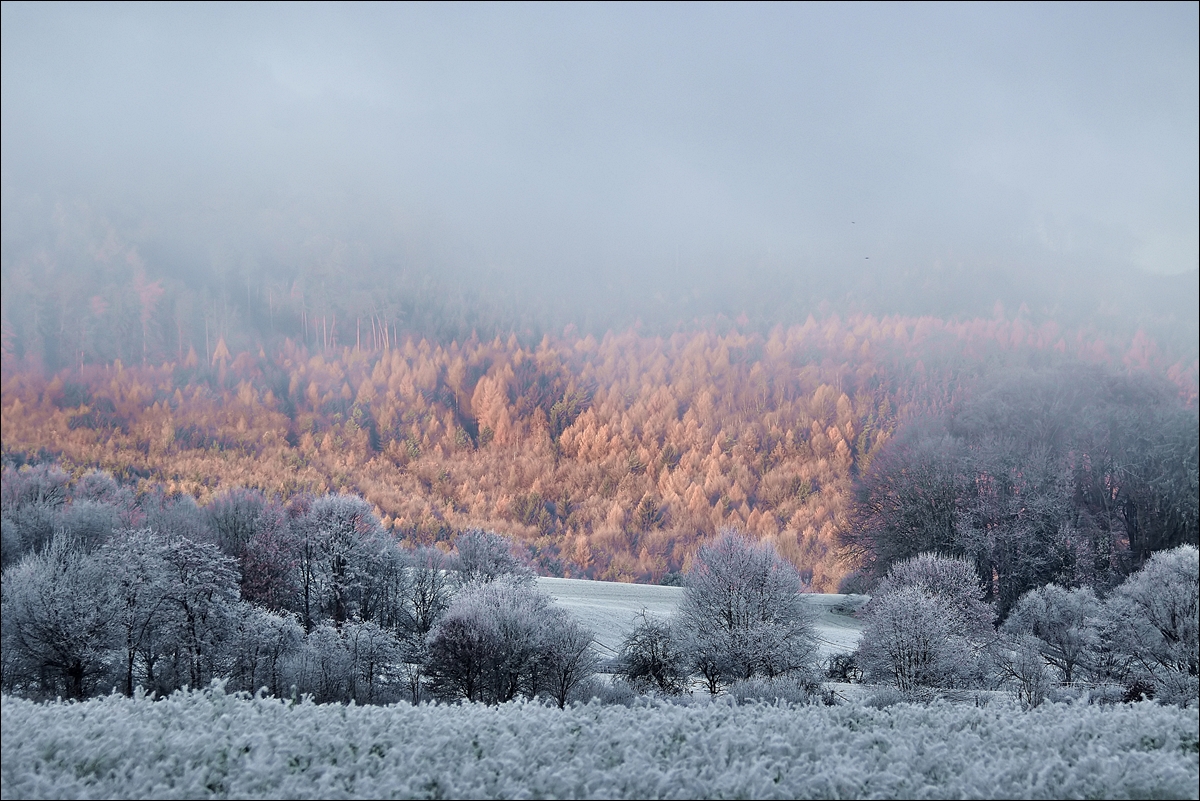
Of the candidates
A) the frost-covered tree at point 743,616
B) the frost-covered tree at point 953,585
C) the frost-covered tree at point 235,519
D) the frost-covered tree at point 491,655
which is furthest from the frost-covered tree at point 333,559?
the frost-covered tree at point 953,585

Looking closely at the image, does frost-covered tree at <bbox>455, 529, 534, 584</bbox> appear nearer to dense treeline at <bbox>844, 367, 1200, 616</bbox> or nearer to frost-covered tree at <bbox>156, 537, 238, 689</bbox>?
frost-covered tree at <bbox>156, 537, 238, 689</bbox>

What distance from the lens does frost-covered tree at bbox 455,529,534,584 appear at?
147 ft

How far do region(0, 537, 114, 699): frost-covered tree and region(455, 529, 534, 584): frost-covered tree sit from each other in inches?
739

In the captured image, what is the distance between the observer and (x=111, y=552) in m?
33.3

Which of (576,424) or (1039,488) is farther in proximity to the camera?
(576,424)

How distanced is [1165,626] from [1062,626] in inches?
563

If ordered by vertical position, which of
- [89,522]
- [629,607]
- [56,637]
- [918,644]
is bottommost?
[629,607]

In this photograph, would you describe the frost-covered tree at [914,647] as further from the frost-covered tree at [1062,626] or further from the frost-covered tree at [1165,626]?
the frost-covered tree at [1165,626]

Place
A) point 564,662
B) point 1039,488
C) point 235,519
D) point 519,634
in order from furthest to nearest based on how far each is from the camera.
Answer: point 235,519, point 1039,488, point 519,634, point 564,662

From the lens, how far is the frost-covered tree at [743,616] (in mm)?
31453

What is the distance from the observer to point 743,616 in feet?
115

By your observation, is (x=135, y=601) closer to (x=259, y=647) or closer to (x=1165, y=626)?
(x=259, y=647)

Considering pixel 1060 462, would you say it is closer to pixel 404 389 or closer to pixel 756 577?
pixel 756 577

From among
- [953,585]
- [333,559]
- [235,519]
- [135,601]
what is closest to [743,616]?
[953,585]
